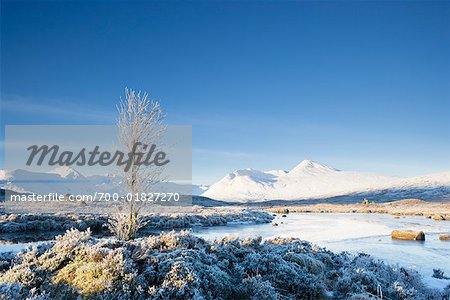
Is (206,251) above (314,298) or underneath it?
above

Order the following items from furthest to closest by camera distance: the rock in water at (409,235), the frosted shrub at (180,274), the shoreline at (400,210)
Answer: the shoreline at (400,210) < the rock in water at (409,235) < the frosted shrub at (180,274)

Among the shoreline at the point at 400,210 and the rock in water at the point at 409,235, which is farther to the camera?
the shoreline at the point at 400,210

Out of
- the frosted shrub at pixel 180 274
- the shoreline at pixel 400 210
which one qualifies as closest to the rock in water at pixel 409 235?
the frosted shrub at pixel 180 274

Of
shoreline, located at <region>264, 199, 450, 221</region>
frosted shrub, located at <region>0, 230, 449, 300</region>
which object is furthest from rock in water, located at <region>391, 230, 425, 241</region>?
shoreline, located at <region>264, 199, 450, 221</region>

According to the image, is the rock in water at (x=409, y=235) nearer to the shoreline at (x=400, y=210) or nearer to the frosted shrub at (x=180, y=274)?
the frosted shrub at (x=180, y=274)

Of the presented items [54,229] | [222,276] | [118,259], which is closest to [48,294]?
[118,259]

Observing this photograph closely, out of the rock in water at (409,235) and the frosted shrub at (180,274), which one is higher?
the frosted shrub at (180,274)

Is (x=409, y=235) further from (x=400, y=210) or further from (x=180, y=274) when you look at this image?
(x=400, y=210)

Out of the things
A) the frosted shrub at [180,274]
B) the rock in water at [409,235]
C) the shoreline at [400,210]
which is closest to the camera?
the frosted shrub at [180,274]

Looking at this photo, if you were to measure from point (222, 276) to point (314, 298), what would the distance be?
260cm

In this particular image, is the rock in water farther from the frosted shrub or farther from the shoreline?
the shoreline

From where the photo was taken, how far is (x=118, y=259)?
735 centimetres

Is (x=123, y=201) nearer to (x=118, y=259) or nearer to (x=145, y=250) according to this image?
(x=145, y=250)

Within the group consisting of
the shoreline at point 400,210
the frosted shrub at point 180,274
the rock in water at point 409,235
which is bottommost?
the shoreline at point 400,210
